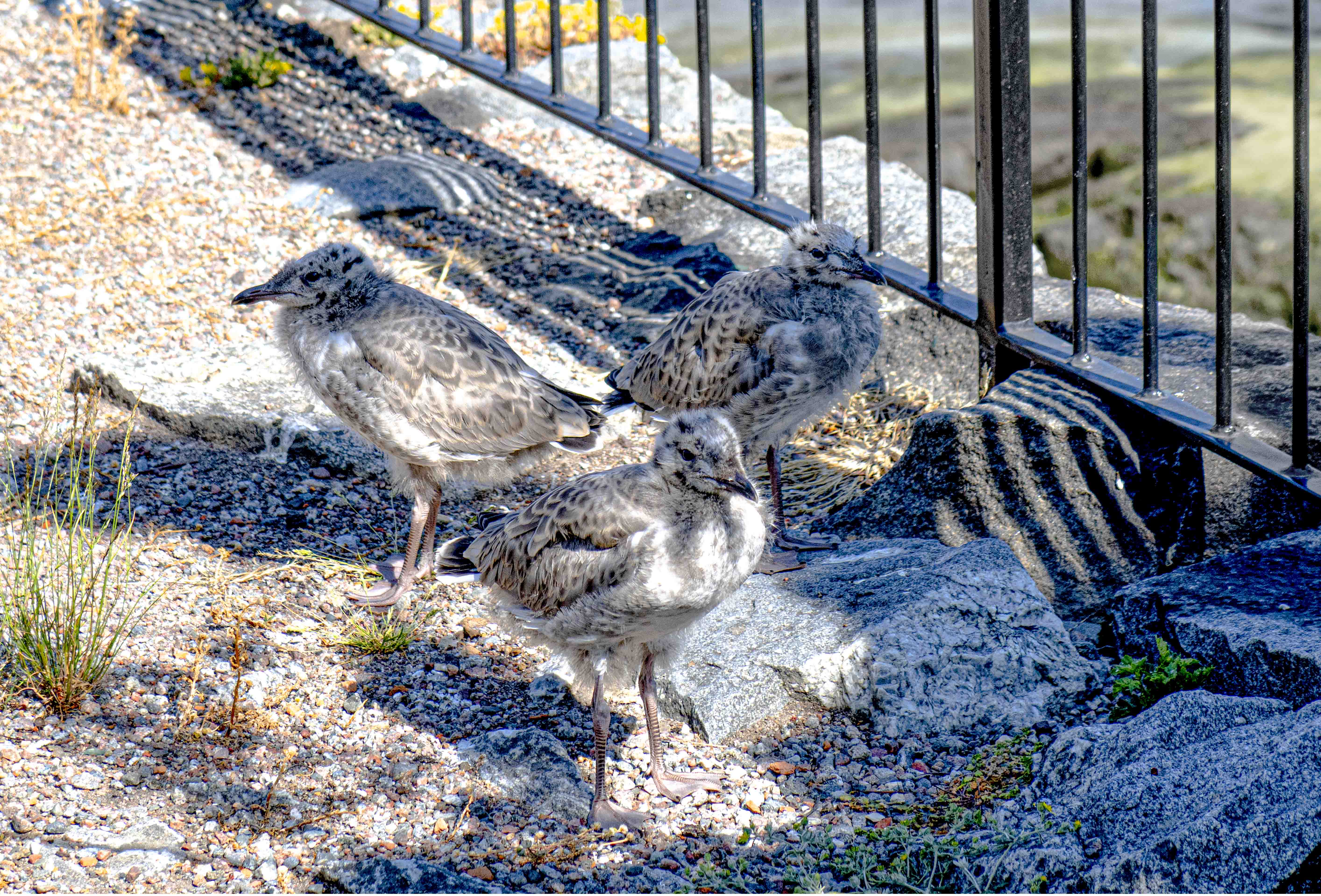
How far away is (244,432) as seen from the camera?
21.4 ft

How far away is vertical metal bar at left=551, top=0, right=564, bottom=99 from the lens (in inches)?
328

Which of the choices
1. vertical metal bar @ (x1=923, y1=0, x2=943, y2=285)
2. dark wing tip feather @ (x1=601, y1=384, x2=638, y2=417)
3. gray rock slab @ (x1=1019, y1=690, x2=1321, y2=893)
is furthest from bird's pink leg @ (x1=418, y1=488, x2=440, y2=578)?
gray rock slab @ (x1=1019, y1=690, x2=1321, y2=893)

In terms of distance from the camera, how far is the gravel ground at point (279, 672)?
410 cm

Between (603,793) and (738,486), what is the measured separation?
1129 millimetres

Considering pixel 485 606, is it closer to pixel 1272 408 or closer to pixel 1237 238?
pixel 1272 408

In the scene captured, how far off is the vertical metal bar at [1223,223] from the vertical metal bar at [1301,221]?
0.73 feet

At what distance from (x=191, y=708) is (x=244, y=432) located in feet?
7.18

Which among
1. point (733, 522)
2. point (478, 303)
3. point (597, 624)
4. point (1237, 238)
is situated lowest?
point (1237, 238)

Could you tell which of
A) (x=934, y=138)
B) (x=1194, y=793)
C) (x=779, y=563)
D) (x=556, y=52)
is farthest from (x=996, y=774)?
(x=556, y=52)

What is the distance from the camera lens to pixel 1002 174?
5.98 m

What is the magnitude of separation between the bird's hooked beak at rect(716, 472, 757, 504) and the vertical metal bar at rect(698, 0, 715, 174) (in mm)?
3739

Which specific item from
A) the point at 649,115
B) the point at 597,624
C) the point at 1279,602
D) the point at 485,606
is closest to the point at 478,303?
the point at 649,115

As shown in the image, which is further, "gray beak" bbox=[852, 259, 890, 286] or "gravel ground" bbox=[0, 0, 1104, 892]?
"gray beak" bbox=[852, 259, 890, 286]

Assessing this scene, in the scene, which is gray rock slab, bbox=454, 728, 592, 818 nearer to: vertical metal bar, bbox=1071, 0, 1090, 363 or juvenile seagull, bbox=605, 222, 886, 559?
juvenile seagull, bbox=605, 222, 886, 559
